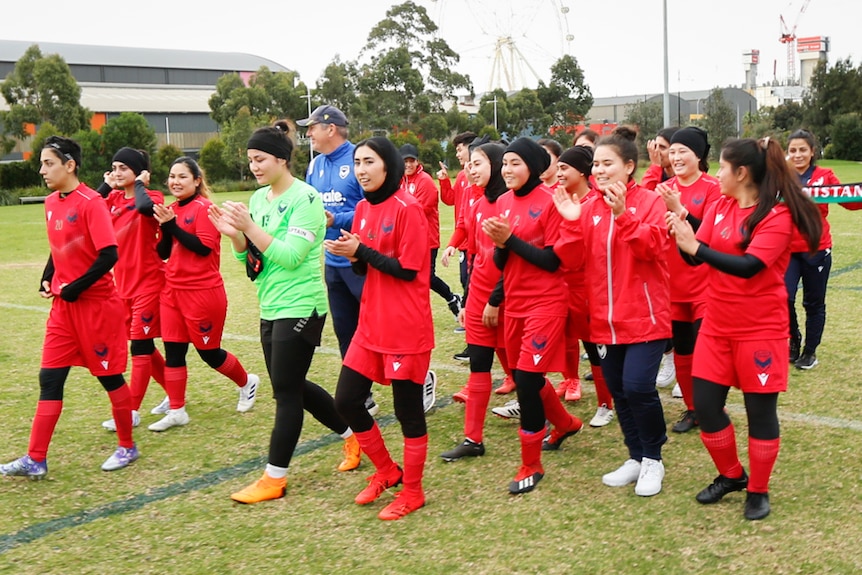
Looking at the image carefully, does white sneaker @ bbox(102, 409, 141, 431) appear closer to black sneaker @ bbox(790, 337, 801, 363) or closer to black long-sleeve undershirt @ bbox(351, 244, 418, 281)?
black long-sleeve undershirt @ bbox(351, 244, 418, 281)

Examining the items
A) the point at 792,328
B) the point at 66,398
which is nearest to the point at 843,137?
the point at 792,328

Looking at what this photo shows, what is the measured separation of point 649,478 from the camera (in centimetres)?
476

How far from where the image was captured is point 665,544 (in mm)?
4090

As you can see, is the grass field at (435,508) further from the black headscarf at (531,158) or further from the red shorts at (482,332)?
the black headscarf at (531,158)

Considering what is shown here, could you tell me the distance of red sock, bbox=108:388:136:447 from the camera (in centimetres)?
554

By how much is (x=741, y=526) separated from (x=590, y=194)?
80.4 inches

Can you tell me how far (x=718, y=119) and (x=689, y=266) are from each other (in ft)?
171

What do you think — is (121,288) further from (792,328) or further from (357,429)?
(792,328)

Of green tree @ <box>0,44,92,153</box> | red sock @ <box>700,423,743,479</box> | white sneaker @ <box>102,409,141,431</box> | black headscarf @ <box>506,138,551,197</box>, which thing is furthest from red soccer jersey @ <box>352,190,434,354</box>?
green tree @ <box>0,44,92,153</box>

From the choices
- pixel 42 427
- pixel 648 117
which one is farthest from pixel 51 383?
pixel 648 117

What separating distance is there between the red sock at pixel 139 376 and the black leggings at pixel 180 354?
0.53ft

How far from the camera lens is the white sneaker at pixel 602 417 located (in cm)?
603

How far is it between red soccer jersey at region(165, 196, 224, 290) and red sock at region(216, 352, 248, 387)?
0.64 m

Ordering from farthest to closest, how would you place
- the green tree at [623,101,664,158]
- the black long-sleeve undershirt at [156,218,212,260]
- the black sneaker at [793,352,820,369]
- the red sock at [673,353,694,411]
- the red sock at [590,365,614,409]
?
the green tree at [623,101,664,158], the black sneaker at [793,352,820,369], the red sock at [590,365,614,409], the black long-sleeve undershirt at [156,218,212,260], the red sock at [673,353,694,411]
